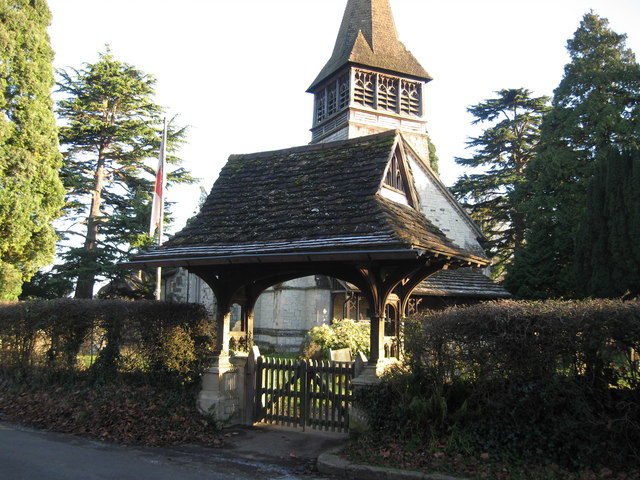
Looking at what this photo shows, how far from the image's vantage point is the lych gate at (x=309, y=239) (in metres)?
8.60

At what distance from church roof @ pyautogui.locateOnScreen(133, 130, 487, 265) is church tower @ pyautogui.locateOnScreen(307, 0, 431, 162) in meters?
19.2

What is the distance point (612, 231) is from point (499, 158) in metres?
19.0

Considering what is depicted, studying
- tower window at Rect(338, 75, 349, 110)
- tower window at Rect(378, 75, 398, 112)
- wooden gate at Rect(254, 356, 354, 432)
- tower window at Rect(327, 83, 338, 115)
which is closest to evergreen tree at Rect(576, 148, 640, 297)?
tower window at Rect(378, 75, 398, 112)

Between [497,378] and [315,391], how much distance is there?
3434 millimetres

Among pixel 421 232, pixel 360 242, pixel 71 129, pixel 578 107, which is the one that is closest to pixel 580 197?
pixel 578 107

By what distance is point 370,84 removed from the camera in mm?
32000

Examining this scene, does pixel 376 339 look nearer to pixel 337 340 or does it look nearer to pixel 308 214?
pixel 308 214

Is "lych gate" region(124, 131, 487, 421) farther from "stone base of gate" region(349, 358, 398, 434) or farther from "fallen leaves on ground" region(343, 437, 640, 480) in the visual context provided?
"fallen leaves on ground" region(343, 437, 640, 480)

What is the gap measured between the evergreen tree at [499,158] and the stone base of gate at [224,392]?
1161 inches

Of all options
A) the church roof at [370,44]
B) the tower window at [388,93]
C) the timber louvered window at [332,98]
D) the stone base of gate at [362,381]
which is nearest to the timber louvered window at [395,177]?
the stone base of gate at [362,381]

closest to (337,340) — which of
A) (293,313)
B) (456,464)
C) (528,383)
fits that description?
(293,313)

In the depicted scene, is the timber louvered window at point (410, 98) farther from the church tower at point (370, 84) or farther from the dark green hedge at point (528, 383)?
the dark green hedge at point (528, 383)

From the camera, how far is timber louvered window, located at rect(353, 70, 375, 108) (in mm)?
31250

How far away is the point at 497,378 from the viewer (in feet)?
23.1
